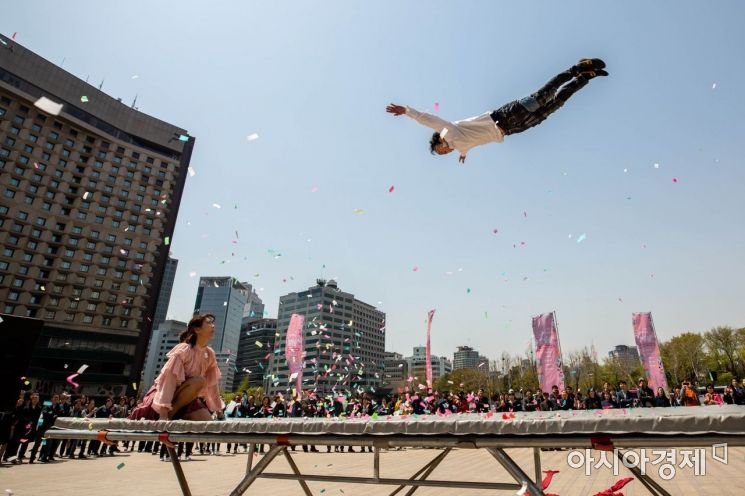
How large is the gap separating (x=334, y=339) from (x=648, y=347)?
262 feet

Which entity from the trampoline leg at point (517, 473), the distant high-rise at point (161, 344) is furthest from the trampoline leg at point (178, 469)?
the distant high-rise at point (161, 344)

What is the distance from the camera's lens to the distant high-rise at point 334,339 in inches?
3652

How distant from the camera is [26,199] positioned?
4809cm

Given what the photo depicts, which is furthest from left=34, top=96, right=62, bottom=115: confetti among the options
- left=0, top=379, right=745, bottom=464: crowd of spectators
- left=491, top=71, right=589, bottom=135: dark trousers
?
left=491, top=71, right=589, bottom=135: dark trousers

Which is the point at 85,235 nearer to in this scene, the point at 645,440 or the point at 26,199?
the point at 26,199

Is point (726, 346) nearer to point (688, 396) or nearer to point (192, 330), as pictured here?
point (688, 396)

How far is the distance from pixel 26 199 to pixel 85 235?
7.14 metres

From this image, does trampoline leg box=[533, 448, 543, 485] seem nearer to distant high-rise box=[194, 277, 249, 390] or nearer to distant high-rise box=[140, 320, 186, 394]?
distant high-rise box=[140, 320, 186, 394]

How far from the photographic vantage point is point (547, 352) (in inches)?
720

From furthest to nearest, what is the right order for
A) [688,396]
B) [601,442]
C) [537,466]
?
[688,396] < [537,466] < [601,442]

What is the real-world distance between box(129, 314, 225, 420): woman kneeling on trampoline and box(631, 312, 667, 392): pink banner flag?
62.4 feet

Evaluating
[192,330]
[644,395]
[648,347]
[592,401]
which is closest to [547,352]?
[648,347]

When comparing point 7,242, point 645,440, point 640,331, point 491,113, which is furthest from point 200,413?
point 7,242

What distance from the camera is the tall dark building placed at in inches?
1843
